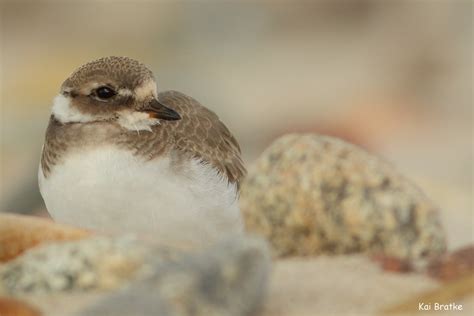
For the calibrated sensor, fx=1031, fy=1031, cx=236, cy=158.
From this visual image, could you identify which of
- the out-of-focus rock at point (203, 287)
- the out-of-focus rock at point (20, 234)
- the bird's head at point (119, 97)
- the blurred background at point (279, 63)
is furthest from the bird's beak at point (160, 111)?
the blurred background at point (279, 63)

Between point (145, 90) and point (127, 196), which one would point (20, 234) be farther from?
point (145, 90)

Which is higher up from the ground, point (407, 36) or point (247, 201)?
point (407, 36)

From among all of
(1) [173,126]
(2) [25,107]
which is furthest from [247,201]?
(2) [25,107]

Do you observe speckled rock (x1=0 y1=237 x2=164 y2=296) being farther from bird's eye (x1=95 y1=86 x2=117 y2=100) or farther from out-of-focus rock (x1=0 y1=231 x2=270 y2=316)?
bird's eye (x1=95 y1=86 x2=117 y2=100)

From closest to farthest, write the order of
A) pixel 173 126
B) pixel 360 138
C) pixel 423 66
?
pixel 173 126 < pixel 360 138 < pixel 423 66

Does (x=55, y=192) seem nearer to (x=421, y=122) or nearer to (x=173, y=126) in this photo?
(x=173, y=126)

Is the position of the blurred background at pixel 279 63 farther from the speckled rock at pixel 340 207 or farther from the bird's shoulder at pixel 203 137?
the speckled rock at pixel 340 207
